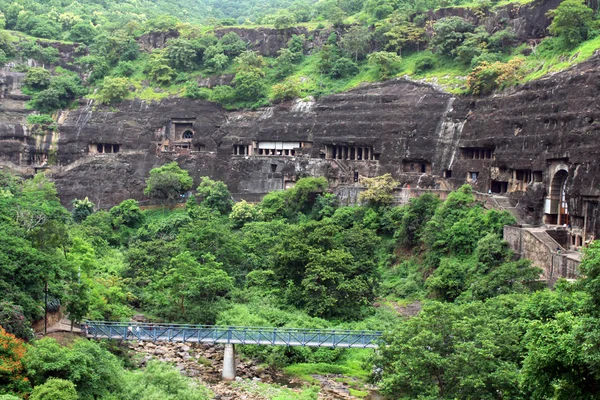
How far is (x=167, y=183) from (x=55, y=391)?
107 ft

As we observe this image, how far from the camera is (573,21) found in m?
44.8

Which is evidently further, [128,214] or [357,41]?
[357,41]

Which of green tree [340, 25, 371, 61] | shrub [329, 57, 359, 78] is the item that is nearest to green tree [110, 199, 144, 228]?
shrub [329, 57, 359, 78]

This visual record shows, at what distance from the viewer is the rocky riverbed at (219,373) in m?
28.6

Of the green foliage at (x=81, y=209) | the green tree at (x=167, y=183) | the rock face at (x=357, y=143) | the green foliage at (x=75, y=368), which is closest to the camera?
the green foliage at (x=75, y=368)

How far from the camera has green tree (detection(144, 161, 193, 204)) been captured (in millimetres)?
53031

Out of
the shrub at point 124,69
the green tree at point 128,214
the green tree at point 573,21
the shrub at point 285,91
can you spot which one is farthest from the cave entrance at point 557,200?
the shrub at point 124,69

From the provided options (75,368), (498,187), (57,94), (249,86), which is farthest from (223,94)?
(75,368)

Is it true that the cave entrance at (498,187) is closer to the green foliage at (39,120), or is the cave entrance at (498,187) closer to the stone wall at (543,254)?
the stone wall at (543,254)

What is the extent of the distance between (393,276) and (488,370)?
21910 mm

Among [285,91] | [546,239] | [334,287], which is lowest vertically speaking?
[334,287]

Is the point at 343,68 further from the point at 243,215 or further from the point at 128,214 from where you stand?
the point at 128,214

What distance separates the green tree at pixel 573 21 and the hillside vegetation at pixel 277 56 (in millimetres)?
669

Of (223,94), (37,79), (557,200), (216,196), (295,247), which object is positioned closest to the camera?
(557,200)
